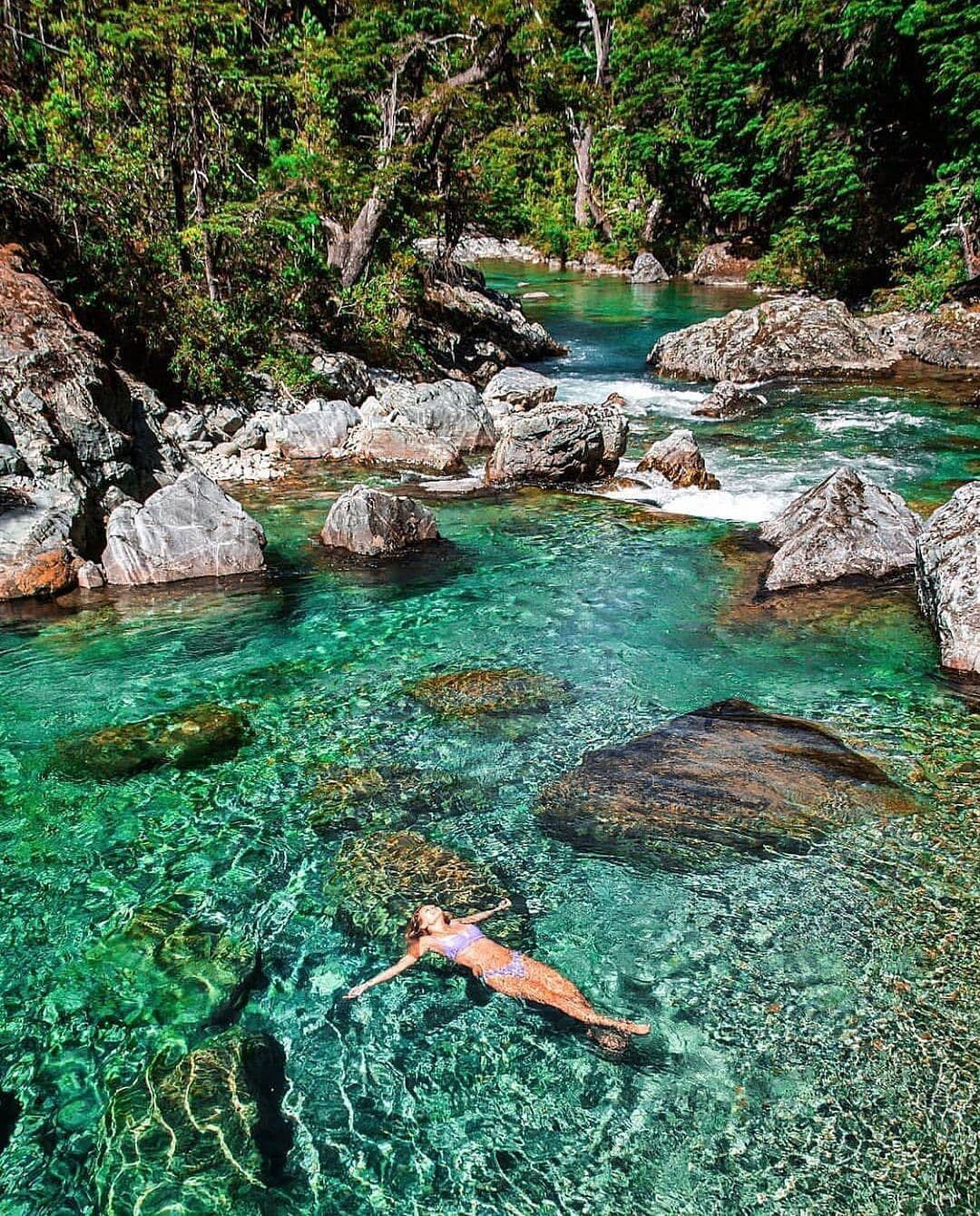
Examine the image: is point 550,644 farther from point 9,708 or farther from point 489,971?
point 9,708

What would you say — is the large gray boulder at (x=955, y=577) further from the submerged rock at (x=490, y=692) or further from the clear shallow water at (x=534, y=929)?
the submerged rock at (x=490, y=692)

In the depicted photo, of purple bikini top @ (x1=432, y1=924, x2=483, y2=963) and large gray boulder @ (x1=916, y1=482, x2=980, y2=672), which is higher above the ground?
large gray boulder @ (x1=916, y1=482, x2=980, y2=672)

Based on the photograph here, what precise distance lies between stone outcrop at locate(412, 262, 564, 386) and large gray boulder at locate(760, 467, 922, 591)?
12551mm

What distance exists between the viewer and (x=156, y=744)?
24.7ft

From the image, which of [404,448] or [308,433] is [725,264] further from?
[308,433]

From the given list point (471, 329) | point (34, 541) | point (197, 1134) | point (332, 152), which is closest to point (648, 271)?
point (471, 329)

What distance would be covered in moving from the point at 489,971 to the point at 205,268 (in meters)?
16.3

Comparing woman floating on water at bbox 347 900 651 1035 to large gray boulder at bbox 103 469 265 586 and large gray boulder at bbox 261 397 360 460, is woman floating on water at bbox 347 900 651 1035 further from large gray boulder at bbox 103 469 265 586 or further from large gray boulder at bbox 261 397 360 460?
large gray boulder at bbox 261 397 360 460

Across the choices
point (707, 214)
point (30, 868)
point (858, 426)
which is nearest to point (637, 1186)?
point (30, 868)

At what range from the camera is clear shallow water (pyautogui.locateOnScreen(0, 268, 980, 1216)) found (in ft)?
13.4

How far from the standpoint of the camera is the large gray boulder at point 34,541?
10.4m

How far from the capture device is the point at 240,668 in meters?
8.94

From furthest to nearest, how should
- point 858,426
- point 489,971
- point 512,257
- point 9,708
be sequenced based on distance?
point 512,257
point 858,426
point 9,708
point 489,971

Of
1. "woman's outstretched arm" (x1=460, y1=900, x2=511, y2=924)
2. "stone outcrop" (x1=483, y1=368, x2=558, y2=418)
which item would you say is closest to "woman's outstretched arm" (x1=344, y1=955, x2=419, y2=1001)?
"woman's outstretched arm" (x1=460, y1=900, x2=511, y2=924)
